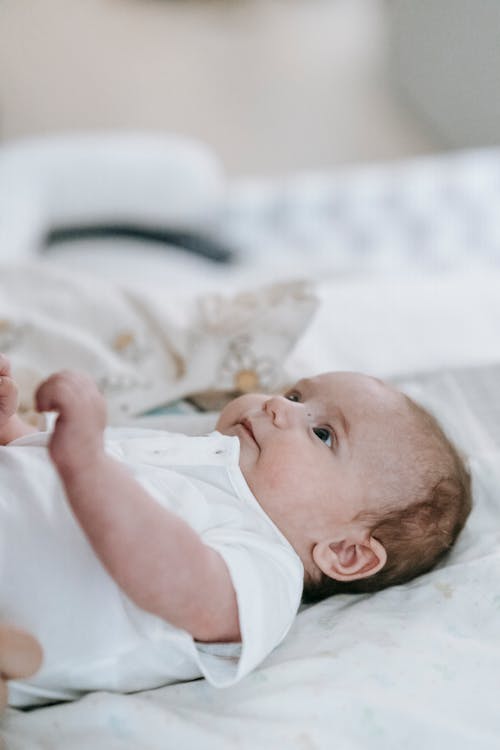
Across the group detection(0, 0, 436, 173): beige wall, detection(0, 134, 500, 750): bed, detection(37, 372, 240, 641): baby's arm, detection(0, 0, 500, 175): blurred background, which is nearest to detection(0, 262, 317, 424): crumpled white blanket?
detection(0, 134, 500, 750): bed

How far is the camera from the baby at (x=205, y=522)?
0.63m

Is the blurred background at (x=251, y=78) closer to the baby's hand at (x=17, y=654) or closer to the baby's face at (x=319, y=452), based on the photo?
the baby's face at (x=319, y=452)

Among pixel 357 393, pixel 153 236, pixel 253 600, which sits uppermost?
pixel 357 393

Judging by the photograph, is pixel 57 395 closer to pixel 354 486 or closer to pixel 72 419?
pixel 72 419

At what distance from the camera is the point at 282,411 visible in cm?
83

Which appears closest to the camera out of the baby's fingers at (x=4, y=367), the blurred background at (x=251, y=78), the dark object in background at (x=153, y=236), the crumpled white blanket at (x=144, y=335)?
the baby's fingers at (x=4, y=367)

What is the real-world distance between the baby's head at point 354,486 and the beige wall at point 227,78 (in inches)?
85.1

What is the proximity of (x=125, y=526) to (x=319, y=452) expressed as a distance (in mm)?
248

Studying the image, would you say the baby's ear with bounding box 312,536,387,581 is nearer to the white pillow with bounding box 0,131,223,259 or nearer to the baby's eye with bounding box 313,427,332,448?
the baby's eye with bounding box 313,427,332,448

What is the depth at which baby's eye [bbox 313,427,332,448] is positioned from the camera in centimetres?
84

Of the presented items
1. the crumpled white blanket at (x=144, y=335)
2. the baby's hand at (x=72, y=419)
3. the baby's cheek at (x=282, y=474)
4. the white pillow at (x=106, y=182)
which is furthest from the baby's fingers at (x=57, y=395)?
the white pillow at (x=106, y=182)

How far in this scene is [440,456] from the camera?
2.73ft

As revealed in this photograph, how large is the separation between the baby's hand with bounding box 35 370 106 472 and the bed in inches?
7.9

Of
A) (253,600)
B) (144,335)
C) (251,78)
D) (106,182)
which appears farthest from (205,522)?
(251,78)
